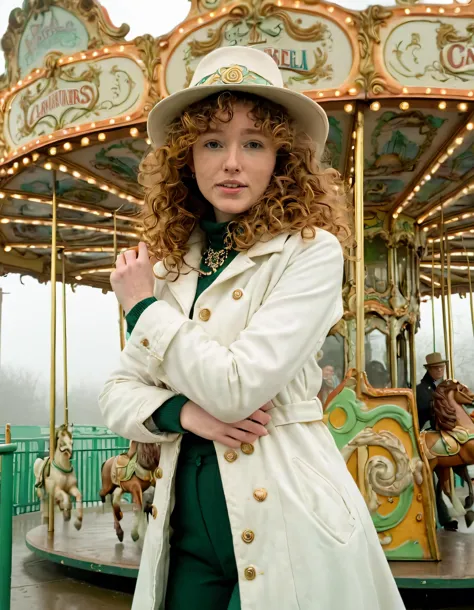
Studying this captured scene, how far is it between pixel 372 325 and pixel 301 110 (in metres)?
6.60

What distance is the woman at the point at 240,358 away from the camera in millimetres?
1141

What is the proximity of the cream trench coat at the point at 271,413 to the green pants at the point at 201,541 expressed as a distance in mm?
27

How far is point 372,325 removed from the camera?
7832 mm

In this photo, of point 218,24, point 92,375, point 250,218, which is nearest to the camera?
point 250,218

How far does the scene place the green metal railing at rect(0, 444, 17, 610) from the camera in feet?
7.42

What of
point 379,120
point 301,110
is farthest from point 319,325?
point 379,120

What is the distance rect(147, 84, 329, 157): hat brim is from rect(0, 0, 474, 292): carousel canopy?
227 cm

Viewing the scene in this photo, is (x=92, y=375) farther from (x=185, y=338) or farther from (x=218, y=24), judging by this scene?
(x=185, y=338)

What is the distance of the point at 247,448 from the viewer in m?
1.19

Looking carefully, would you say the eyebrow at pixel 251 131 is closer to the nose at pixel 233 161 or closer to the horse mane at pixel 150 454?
the nose at pixel 233 161

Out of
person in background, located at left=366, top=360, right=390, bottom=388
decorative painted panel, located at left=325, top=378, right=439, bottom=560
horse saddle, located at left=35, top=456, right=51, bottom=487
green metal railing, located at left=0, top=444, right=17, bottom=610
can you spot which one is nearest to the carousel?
decorative painted panel, located at left=325, top=378, right=439, bottom=560

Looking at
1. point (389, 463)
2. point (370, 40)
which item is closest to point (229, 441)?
point (389, 463)

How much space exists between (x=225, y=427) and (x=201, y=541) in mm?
230

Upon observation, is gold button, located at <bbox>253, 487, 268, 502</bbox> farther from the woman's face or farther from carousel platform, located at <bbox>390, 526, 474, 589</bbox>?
carousel platform, located at <bbox>390, 526, 474, 589</bbox>
